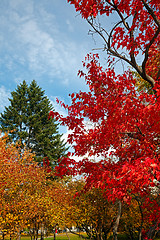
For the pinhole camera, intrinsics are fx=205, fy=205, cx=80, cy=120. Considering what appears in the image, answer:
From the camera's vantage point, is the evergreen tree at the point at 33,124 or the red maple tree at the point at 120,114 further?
the evergreen tree at the point at 33,124

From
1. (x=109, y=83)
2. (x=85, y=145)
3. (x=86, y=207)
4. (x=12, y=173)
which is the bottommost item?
(x=86, y=207)

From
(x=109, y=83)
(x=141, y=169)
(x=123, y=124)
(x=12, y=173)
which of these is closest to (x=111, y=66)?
(x=109, y=83)

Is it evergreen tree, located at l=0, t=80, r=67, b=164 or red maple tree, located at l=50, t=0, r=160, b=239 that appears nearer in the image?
red maple tree, located at l=50, t=0, r=160, b=239

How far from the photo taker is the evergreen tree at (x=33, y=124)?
34.9m

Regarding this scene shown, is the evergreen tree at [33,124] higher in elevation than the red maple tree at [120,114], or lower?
higher

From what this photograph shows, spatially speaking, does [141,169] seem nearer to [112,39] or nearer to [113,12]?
[112,39]

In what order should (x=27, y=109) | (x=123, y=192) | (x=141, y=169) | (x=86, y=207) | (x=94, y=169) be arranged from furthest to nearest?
1. (x=27, y=109)
2. (x=86, y=207)
3. (x=94, y=169)
4. (x=123, y=192)
5. (x=141, y=169)

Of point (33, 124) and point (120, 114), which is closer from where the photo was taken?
point (120, 114)

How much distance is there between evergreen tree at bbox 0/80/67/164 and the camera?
1374 inches

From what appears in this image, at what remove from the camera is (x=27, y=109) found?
37438 mm

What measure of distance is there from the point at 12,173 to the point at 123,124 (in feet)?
24.8

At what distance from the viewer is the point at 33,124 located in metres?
35.7

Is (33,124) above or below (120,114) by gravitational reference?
above

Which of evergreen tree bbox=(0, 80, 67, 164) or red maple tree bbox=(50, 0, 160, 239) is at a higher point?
evergreen tree bbox=(0, 80, 67, 164)
